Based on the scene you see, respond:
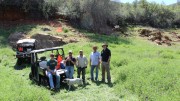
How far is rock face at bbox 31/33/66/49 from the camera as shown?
85.4 ft

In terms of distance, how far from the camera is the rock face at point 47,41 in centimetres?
2603

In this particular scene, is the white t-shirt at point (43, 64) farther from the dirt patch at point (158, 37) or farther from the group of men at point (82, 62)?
the dirt patch at point (158, 37)

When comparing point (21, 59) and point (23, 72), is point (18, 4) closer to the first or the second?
point (21, 59)

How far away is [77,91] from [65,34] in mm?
16296

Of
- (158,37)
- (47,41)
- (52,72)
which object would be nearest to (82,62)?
(52,72)

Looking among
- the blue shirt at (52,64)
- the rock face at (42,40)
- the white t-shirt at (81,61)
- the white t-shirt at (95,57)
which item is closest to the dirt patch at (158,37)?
the rock face at (42,40)

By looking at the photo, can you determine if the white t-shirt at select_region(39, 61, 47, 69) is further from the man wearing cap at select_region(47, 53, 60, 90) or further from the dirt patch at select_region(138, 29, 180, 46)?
the dirt patch at select_region(138, 29, 180, 46)

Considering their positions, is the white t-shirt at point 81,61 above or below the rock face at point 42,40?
above

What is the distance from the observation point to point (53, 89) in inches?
536

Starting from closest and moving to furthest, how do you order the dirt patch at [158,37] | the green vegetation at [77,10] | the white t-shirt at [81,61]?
the white t-shirt at [81,61] → the green vegetation at [77,10] → the dirt patch at [158,37]

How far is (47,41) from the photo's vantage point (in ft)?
86.8

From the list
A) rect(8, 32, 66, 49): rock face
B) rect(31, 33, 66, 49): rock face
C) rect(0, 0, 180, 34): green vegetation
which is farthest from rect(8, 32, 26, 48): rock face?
rect(0, 0, 180, 34): green vegetation

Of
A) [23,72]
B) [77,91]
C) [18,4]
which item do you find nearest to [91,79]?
[77,91]

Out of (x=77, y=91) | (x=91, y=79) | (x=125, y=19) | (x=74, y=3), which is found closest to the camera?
(x=77, y=91)
